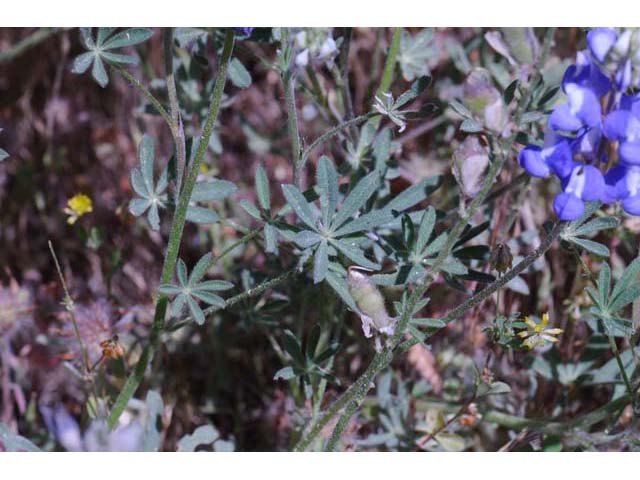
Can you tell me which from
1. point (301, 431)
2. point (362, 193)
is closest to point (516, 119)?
point (362, 193)

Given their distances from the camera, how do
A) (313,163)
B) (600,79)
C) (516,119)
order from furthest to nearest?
(313,163) < (600,79) < (516,119)

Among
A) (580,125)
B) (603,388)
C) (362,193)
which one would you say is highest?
(580,125)

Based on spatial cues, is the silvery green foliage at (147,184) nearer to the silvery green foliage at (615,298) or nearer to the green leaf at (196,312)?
the green leaf at (196,312)

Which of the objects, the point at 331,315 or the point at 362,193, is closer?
the point at 362,193

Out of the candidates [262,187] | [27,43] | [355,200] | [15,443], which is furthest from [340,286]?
[27,43]

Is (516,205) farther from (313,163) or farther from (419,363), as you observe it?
(313,163)
